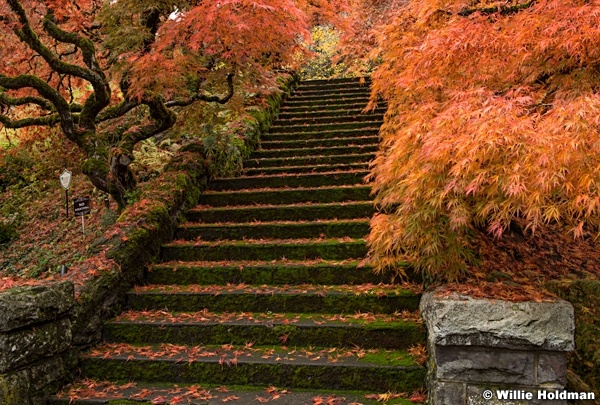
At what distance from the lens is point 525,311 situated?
2555 mm

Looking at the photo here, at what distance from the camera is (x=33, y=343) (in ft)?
10.3

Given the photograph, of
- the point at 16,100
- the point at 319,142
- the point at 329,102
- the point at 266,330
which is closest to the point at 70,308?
the point at 266,330

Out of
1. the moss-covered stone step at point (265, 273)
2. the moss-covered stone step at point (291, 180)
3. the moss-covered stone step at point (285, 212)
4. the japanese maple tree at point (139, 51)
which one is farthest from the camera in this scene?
the moss-covered stone step at point (291, 180)

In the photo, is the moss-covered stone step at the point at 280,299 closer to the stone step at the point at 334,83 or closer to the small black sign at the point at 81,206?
the small black sign at the point at 81,206

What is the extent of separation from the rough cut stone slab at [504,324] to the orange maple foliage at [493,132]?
16.3 inches

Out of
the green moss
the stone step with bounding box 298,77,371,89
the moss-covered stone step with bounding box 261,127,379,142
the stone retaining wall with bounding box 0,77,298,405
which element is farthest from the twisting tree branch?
the stone step with bounding box 298,77,371,89

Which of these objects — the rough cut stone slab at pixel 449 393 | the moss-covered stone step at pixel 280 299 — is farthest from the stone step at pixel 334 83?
the rough cut stone slab at pixel 449 393

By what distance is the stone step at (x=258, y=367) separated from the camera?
3.14 meters

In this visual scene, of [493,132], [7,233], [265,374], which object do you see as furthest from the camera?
[7,233]

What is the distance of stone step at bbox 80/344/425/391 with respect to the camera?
3145 millimetres

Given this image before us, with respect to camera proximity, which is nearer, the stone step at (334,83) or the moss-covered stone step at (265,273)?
the moss-covered stone step at (265,273)

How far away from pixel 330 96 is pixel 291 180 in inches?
184

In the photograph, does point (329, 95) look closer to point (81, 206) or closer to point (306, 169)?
point (306, 169)

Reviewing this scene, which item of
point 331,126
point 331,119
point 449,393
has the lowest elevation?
point 449,393
